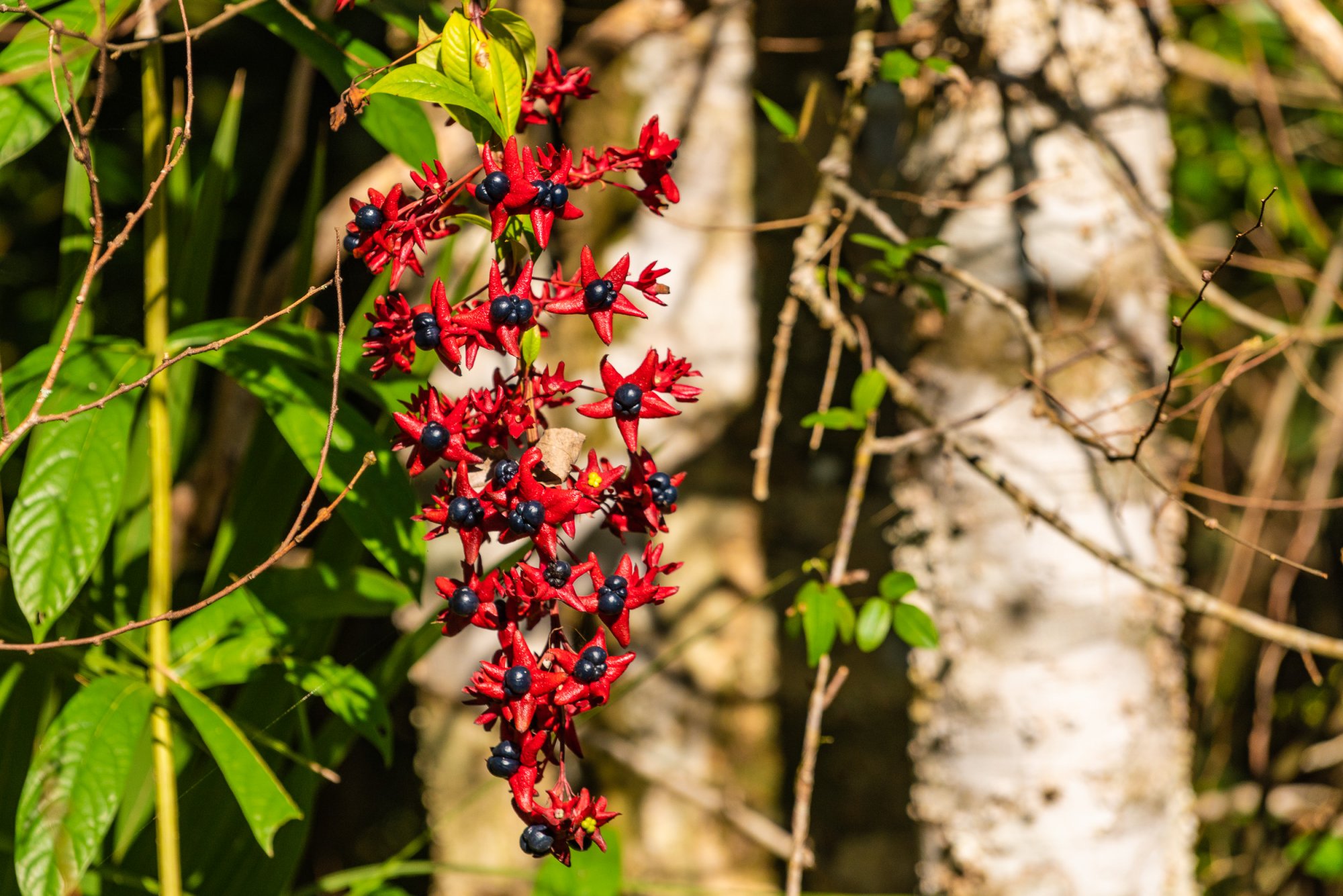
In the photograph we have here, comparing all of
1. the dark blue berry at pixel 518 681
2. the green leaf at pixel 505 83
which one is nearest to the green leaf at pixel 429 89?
the green leaf at pixel 505 83

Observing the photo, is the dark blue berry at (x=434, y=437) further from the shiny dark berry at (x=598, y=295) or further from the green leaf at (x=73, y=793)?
the green leaf at (x=73, y=793)

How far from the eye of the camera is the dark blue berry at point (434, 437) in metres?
0.57

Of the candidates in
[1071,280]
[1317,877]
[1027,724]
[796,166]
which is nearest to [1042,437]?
[1071,280]

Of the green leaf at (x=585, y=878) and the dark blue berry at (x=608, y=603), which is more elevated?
the dark blue berry at (x=608, y=603)

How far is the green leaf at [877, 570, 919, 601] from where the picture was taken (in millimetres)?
977

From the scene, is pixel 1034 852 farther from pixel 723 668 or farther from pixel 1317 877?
pixel 1317 877

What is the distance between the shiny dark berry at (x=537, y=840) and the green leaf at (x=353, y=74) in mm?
541

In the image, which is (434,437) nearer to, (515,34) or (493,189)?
(493,189)

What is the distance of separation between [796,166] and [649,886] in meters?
1.01

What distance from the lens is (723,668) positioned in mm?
1452

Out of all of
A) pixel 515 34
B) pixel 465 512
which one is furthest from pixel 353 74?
pixel 465 512

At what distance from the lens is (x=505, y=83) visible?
0.61 m

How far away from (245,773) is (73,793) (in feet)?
0.37

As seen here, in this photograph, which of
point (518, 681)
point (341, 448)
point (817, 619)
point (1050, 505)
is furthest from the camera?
point (1050, 505)
